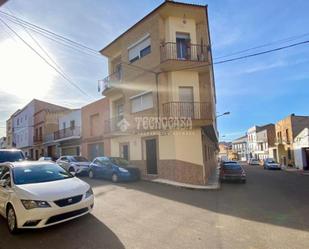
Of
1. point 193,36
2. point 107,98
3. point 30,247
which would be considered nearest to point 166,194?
point 30,247

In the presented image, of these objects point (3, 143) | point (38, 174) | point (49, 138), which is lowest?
point (38, 174)

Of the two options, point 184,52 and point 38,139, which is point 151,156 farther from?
point 38,139

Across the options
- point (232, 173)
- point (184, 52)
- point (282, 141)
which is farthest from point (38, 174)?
point (282, 141)

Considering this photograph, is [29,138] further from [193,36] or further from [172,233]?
[172,233]

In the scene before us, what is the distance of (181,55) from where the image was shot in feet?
48.6

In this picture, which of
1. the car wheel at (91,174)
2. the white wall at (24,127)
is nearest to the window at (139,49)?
the car wheel at (91,174)

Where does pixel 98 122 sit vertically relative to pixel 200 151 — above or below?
above

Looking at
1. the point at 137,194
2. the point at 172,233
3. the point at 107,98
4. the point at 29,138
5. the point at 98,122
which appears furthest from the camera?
the point at 29,138

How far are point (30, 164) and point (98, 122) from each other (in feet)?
49.6

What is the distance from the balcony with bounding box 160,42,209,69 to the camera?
45.5 ft

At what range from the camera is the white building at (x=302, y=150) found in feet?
103

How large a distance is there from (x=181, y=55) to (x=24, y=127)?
35.3 m

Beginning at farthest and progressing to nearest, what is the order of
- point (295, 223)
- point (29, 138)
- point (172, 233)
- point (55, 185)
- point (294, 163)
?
point (29, 138), point (294, 163), point (295, 223), point (55, 185), point (172, 233)

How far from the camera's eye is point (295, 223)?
646cm
